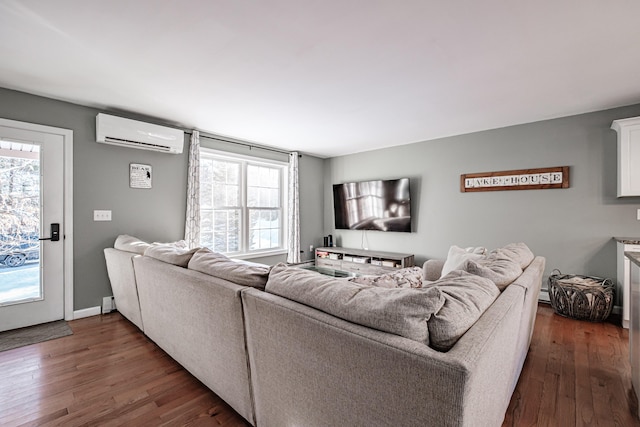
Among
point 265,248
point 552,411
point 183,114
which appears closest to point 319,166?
point 265,248

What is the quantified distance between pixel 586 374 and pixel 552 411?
65 cm

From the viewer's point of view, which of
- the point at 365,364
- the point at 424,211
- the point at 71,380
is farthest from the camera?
the point at 424,211

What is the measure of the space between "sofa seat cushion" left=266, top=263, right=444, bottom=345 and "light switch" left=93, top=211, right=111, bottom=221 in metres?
2.97

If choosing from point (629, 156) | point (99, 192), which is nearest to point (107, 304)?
point (99, 192)

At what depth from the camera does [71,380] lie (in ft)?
6.44

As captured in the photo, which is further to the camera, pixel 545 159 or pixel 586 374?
pixel 545 159

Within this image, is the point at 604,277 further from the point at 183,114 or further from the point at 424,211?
the point at 183,114

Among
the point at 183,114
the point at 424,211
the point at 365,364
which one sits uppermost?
the point at 183,114

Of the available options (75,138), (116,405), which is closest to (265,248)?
(75,138)

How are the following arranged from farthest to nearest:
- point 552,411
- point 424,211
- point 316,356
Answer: point 424,211
point 552,411
point 316,356

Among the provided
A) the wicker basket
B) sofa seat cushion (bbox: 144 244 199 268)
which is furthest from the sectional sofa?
the wicker basket

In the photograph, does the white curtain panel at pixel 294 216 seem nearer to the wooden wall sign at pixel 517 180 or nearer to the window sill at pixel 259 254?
the window sill at pixel 259 254

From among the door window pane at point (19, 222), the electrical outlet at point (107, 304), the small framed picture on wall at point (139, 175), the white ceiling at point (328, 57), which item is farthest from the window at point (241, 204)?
the door window pane at point (19, 222)

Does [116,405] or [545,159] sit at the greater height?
[545,159]
